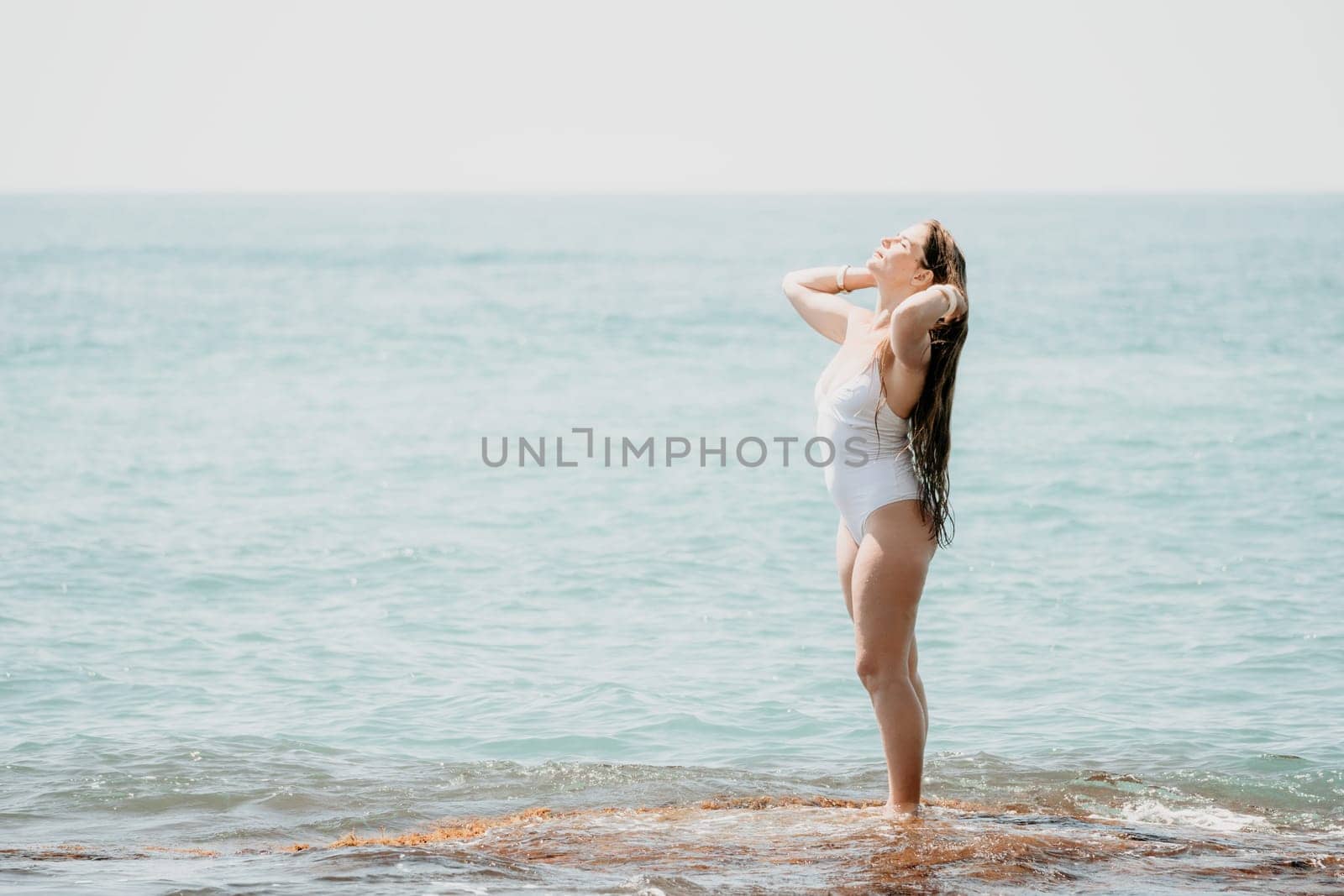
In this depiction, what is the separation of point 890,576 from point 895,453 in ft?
1.32

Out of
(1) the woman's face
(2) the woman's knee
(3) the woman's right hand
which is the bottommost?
(2) the woman's knee

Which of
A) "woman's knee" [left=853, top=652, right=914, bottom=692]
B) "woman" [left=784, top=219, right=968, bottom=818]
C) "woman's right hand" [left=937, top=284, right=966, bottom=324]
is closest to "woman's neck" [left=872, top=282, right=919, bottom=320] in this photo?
"woman" [left=784, top=219, right=968, bottom=818]

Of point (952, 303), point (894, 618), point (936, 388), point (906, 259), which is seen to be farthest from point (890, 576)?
point (906, 259)

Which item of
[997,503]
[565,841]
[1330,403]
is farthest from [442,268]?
[565,841]

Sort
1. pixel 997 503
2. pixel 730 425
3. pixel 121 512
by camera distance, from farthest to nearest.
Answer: pixel 730 425
pixel 997 503
pixel 121 512

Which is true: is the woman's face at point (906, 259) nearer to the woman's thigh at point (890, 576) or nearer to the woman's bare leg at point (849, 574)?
the woman's thigh at point (890, 576)

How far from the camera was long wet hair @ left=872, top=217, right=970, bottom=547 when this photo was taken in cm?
471

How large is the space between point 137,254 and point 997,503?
61548 mm

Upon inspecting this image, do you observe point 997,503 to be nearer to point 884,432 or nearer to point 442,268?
point 884,432

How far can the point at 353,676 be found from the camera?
891 centimetres

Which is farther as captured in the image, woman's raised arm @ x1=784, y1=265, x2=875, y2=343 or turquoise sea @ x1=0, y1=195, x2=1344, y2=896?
woman's raised arm @ x1=784, y1=265, x2=875, y2=343

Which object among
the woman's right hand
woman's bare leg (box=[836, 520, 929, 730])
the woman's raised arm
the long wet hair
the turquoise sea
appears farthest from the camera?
the woman's raised arm

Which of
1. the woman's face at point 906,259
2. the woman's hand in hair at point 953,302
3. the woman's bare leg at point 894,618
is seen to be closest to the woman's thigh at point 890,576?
the woman's bare leg at point 894,618

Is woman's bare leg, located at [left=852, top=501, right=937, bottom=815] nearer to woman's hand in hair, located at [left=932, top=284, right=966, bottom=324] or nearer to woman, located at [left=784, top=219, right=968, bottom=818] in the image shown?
woman, located at [left=784, top=219, right=968, bottom=818]
